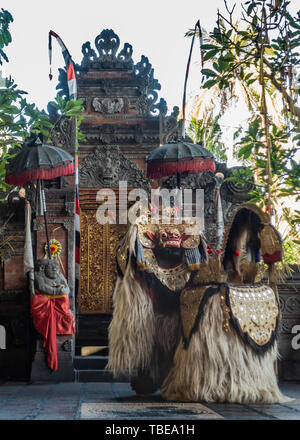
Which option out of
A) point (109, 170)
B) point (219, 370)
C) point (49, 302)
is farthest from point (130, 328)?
point (109, 170)

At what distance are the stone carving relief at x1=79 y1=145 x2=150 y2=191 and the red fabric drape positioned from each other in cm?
345

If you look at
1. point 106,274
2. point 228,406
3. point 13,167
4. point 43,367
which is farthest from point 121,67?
point 228,406

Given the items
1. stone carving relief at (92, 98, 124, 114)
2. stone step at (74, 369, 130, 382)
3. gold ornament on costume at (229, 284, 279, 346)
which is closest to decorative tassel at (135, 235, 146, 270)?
gold ornament on costume at (229, 284, 279, 346)

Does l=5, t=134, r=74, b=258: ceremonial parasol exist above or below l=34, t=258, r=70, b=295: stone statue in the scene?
above

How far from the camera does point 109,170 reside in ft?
42.0

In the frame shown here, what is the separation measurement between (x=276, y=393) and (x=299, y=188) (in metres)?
2.32

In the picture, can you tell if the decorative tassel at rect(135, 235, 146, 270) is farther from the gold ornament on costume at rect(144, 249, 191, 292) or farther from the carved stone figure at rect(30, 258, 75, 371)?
the carved stone figure at rect(30, 258, 75, 371)

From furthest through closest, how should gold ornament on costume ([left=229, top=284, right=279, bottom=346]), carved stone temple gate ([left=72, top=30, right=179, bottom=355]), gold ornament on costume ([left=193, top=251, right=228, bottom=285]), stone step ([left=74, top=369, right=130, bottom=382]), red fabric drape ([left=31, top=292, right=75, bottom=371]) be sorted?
carved stone temple gate ([left=72, top=30, right=179, bottom=355])
stone step ([left=74, top=369, right=130, bottom=382])
red fabric drape ([left=31, top=292, right=75, bottom=371])
gold ornament on costume ([left=193, top=251, right=228, bottom=285])
gold ornament on costume ([left=229, top=284, right=279, bottom=346])

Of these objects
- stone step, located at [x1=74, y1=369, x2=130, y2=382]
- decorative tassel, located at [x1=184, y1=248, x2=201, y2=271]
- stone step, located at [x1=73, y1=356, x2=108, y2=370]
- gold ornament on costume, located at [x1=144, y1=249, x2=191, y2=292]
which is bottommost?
stone step, located at [x1=74, y1=369, x2=130, y2=382]

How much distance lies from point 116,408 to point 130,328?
3.65ft

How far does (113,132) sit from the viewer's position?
1309 cm

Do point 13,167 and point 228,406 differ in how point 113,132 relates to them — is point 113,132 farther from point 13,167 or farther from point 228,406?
point 228,406

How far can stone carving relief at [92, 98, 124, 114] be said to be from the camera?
13.3 meters

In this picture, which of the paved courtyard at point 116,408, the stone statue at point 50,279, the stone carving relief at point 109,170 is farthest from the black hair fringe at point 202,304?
the stone carving relief at point 109,170
